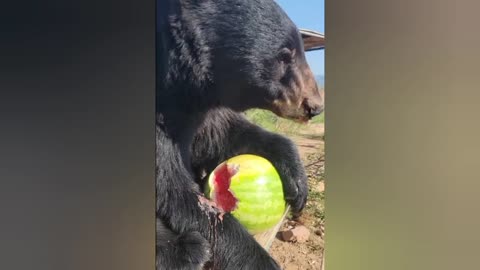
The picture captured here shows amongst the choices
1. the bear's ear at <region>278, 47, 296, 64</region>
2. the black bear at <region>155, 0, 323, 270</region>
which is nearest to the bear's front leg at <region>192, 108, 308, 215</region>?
the black bear at <region>155, 0, 323, 270</region>

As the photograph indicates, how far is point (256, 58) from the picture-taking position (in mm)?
1504

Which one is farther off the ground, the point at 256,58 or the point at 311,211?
the point at 256,58

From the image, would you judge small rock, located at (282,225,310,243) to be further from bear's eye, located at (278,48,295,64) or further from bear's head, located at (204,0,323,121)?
bear's eye, located at (278,48,295,64)

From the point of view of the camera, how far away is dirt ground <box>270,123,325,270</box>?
4.71 feet

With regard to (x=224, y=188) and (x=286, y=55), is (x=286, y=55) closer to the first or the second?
(x=286, y=55)

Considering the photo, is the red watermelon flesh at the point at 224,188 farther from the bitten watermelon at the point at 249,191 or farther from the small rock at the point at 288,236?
the small rock at the point at 288,236

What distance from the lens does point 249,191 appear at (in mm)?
1485

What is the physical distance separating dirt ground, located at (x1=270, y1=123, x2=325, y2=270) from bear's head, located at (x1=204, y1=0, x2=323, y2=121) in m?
0.07

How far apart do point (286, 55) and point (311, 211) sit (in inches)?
20.1

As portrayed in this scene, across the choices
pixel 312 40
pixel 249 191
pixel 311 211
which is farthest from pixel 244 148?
pixel 312 40

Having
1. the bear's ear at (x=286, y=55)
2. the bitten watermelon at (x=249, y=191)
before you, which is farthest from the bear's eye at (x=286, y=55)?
the bitten watermelon at (x=249, y=191)

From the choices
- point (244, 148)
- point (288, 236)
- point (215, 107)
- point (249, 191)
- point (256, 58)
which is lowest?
point (288, 236)

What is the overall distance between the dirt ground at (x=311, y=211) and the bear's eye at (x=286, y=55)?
22cm
